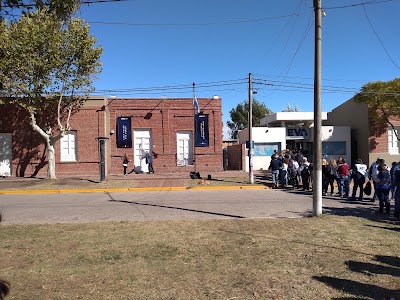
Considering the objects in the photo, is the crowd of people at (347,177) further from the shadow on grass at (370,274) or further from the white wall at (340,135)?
the white wall at (340,135)

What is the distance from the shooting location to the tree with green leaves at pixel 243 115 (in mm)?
60438

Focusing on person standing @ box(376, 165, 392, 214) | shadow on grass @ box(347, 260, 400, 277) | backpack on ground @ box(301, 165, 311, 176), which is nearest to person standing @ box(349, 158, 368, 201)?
person standing @ box(376, 165, 392, 214)

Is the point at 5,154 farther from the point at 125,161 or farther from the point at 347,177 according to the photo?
the point at 347,177

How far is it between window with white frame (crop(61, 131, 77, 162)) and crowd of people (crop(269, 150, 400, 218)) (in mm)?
14219

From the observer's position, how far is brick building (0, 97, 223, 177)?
26.8m

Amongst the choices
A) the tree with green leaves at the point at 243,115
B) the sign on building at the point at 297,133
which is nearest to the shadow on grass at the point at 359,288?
the sign on building at the point at 297,133

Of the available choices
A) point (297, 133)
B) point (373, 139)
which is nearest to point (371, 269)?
point (373, 139)

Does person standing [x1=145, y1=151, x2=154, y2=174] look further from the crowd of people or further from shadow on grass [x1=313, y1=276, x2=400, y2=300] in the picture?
shadow on grass [x1=313, y1=276, x2=400, y2=300]

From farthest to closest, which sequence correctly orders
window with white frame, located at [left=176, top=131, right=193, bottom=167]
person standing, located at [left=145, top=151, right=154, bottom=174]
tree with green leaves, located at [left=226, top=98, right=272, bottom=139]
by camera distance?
1. tree with green leaves, located at [left=226, top=98, right=272, bottom=139]
2. window with white frame, located at [left=176, top=131, right=193, bottom=167]
3. person standing, located at [left=145, top=151, right=154, bottom=174]

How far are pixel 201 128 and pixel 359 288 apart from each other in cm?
2426

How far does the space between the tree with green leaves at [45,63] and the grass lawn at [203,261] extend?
13.7 meters

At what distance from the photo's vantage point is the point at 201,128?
28922 millimetres

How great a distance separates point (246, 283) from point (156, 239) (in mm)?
2861

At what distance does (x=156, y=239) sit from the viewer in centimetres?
762
